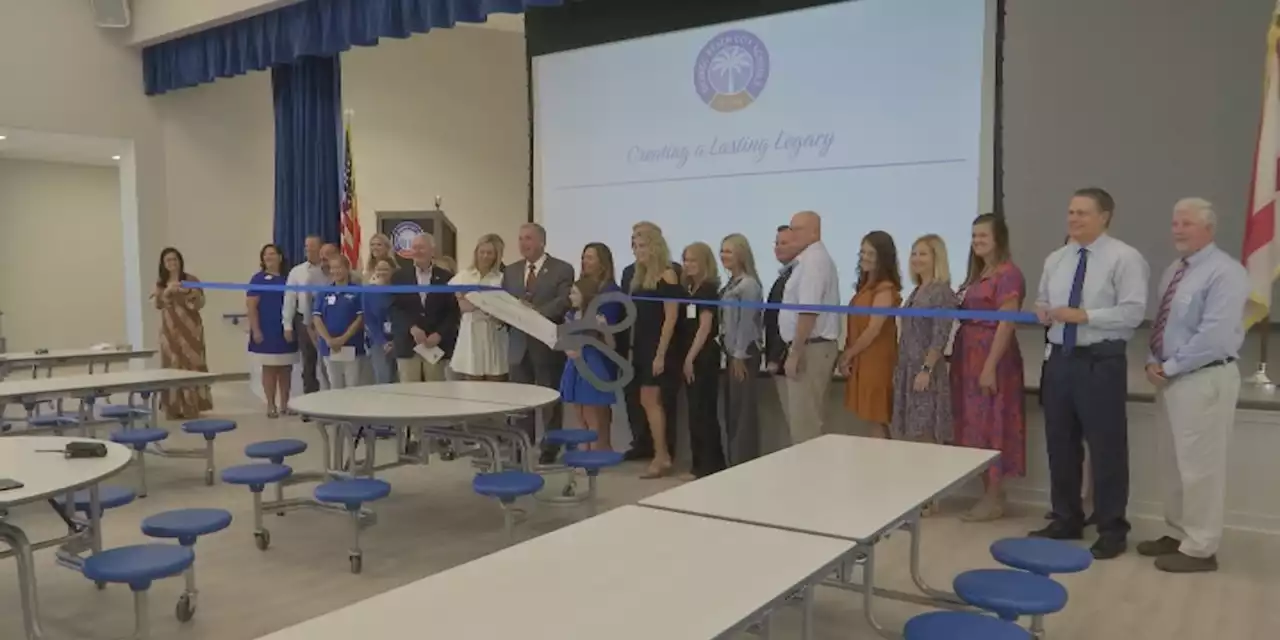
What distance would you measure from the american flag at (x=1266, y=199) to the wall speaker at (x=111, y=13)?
27.3ft

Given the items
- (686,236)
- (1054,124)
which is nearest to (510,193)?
(686,236)

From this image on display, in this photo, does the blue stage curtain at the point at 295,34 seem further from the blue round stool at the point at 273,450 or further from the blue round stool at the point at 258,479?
the blue round stool at the point at 258,479

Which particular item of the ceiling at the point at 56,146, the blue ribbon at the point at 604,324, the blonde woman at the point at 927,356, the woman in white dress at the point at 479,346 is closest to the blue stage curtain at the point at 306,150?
the ceiling at the point at 56,146

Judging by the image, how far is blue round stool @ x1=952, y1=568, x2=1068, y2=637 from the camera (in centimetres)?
221

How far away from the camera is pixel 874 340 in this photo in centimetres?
474

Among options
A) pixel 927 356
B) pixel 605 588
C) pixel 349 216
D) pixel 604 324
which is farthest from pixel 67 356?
pixel 605 588

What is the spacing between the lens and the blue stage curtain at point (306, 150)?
27.5 ft

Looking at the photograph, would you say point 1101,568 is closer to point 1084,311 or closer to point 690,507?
point 1084,311

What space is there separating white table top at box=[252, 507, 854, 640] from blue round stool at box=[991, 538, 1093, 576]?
2.80 ft

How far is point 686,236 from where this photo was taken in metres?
6.41

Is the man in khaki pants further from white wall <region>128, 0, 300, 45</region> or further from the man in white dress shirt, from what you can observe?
white wall <region>128, 0, 300, 45</region>

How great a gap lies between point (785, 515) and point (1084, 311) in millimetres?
2208

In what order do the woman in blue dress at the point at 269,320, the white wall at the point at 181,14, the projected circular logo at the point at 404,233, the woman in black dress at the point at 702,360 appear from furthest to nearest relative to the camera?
1. the projected circular logo at the point at 404,233
2. the woman in blue dress at the point at 269,320
3. the white wall at the point at 181,14
4. the woman in black dress at the point at 702,360

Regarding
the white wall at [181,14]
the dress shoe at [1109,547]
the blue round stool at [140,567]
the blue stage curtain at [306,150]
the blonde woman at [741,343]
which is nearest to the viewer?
the blue round stool at [140,567]
